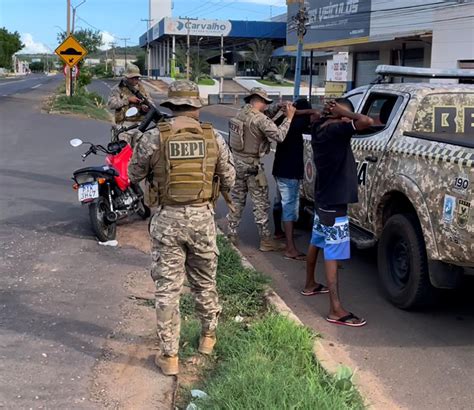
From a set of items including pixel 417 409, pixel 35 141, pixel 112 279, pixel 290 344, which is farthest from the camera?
pixel 35 141

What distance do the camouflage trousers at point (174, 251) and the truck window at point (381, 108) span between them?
249 cm

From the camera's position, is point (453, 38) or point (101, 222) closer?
point (101, 222)

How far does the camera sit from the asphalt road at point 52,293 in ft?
12.8

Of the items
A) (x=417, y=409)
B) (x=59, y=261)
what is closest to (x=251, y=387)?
(x=417, y=409)

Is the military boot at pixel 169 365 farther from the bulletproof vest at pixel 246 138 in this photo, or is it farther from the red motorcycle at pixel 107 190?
the bulletproof vest at pixel 246 138

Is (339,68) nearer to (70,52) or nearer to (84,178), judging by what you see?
(70,52)

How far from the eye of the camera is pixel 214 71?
73.3 metres

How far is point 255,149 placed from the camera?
6871mm

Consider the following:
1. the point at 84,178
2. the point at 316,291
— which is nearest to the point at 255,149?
the point at 316,291

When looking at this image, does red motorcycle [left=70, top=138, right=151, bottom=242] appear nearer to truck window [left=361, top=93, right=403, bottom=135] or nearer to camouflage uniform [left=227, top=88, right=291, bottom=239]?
camouflage uniform [left=227, top=88, right=291, bottom=239]

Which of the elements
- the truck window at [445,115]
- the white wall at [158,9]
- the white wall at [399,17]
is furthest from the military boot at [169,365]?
the white wall at [158,9]

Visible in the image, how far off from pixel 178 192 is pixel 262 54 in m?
71.3

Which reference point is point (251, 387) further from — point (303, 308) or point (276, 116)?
point (276, 116)

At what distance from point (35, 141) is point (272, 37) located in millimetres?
61720
